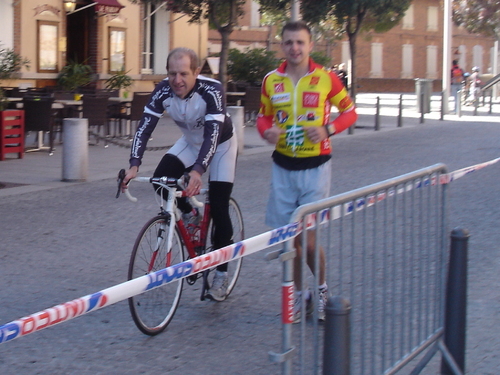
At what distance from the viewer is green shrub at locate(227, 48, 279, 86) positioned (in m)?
26.2

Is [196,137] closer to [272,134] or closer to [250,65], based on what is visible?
[272,134]

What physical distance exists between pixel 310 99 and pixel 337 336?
7.35ft

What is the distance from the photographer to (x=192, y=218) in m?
5.33

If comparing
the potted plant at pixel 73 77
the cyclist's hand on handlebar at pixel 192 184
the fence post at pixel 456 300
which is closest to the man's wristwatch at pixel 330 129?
the cyclist's hand on handlebar at pixel 192 184

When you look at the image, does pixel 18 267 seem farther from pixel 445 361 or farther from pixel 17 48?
pixel 17 48

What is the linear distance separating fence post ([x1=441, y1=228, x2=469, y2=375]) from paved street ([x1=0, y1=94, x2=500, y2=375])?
252mm

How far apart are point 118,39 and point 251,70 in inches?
174

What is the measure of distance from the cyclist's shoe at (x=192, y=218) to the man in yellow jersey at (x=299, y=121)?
483 mm

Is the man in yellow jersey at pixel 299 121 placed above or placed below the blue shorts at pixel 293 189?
above

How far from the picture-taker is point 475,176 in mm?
12320

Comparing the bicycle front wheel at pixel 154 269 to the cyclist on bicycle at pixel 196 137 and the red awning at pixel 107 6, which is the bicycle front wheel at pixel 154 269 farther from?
the red awning at pixel 107 6

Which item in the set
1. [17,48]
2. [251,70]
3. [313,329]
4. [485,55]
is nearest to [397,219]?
[313,329]

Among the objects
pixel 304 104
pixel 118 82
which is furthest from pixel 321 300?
pixel 118 82

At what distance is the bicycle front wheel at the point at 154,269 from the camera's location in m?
4.77
